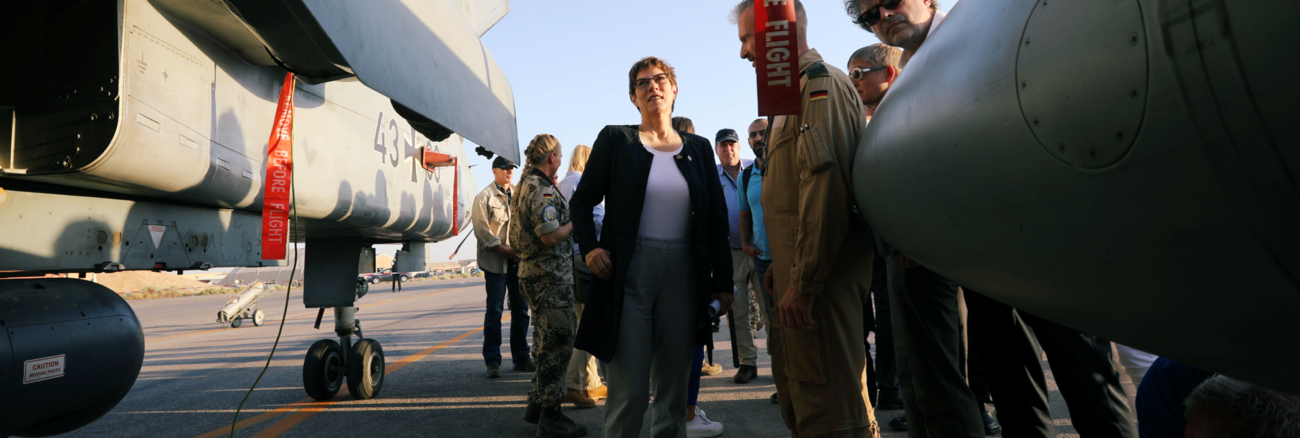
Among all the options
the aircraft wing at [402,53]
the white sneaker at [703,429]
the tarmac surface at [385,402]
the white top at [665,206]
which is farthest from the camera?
the tarmac surface at [385,402]

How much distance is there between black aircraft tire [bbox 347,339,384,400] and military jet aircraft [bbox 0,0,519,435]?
1344mm

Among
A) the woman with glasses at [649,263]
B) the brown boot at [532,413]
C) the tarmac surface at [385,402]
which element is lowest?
the tarmac surface at [385,402]

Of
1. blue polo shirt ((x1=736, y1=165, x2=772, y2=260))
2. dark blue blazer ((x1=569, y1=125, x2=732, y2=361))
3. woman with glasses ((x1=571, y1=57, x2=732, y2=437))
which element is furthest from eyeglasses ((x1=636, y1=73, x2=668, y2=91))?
blue polo shirt ((x1=736, y1=165, x2=772, y2=260))

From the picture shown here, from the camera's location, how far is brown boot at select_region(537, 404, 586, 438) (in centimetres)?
321

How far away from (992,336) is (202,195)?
310 centimetres

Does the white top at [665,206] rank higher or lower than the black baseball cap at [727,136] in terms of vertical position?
lower

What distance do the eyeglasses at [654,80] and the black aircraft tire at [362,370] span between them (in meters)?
3.14

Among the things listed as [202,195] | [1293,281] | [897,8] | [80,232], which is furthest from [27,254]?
[1293,281]

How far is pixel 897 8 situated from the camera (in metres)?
1.91

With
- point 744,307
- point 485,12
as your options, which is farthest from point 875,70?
point 485,12

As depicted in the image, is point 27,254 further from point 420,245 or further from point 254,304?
point 254,304

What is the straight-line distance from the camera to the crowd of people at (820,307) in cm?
174

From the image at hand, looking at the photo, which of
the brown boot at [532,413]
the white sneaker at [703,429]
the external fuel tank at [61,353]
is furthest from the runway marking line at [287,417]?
the white sneaker at [703,429]

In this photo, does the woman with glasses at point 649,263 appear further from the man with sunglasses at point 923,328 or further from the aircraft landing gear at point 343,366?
the aircraft landing gear at point 343,366
